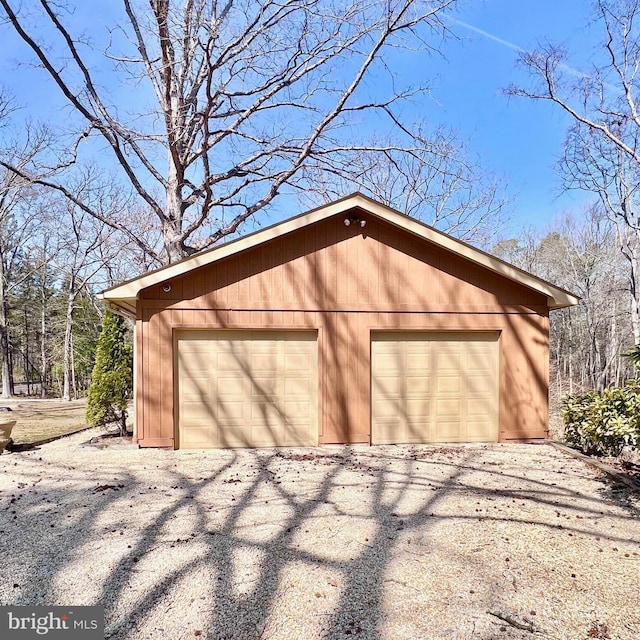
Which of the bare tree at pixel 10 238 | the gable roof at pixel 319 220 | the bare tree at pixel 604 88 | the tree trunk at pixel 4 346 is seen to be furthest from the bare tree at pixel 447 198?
the tree trunk at pixel 4 346

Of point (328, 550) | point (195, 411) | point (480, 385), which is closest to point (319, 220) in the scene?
point (195, 411)

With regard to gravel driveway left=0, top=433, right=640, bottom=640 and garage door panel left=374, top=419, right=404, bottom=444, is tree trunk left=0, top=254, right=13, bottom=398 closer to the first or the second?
gravel driveway left=0, top=433, right=640, bottom=640

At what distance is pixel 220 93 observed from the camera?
36.2 feet

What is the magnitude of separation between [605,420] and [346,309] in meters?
4.45

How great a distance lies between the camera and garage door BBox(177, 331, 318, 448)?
25.5 feet

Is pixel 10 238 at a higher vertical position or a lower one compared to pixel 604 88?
lower

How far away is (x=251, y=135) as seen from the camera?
1297 cm

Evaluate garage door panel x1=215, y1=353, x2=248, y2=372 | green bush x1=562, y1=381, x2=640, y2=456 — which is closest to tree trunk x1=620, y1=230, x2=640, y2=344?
green bush x1=562, y1=381, x2=640, y2=456

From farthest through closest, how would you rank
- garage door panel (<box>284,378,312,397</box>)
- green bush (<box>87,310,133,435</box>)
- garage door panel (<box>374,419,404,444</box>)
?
1. green bush (<box>87,310,133,435</box>)
2. garage door panel (<box>374,419,404,444</box>)
3. garage door panel (<box>284,378,312,397</box>)

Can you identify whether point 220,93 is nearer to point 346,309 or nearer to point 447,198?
point 346,309

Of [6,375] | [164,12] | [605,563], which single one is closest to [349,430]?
[605,563]

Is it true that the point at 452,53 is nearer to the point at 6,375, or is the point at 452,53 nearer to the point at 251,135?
the point at 251,135

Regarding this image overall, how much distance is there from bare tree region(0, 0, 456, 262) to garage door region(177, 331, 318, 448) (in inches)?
202

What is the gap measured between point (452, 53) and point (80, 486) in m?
11.3
